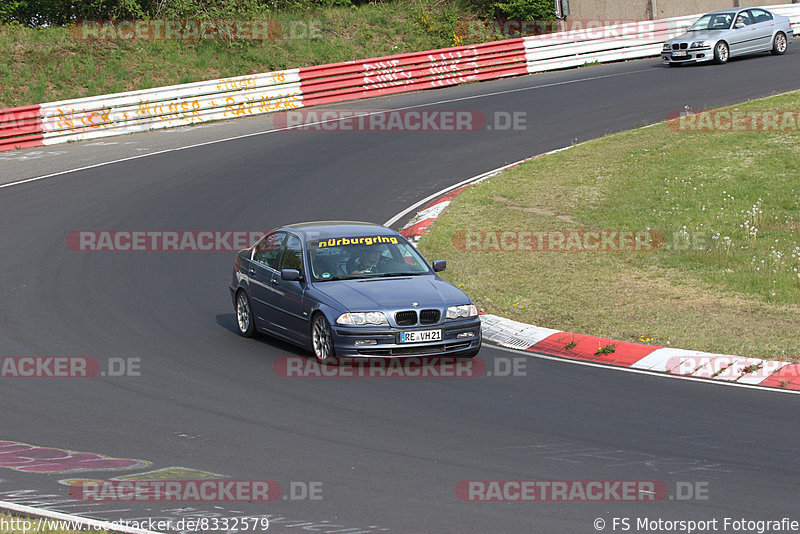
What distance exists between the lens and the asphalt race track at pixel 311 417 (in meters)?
7.35

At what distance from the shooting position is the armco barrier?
88.8 ft

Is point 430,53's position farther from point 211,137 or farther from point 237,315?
point 237,315

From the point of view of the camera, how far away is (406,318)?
11453 mm

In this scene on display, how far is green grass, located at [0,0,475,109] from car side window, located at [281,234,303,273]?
20.6 metres

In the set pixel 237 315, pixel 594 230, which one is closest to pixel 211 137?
pixel 594 230

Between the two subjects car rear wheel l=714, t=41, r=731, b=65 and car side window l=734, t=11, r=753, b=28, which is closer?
car rear wheel l=714, t=41, r=731, b=65
